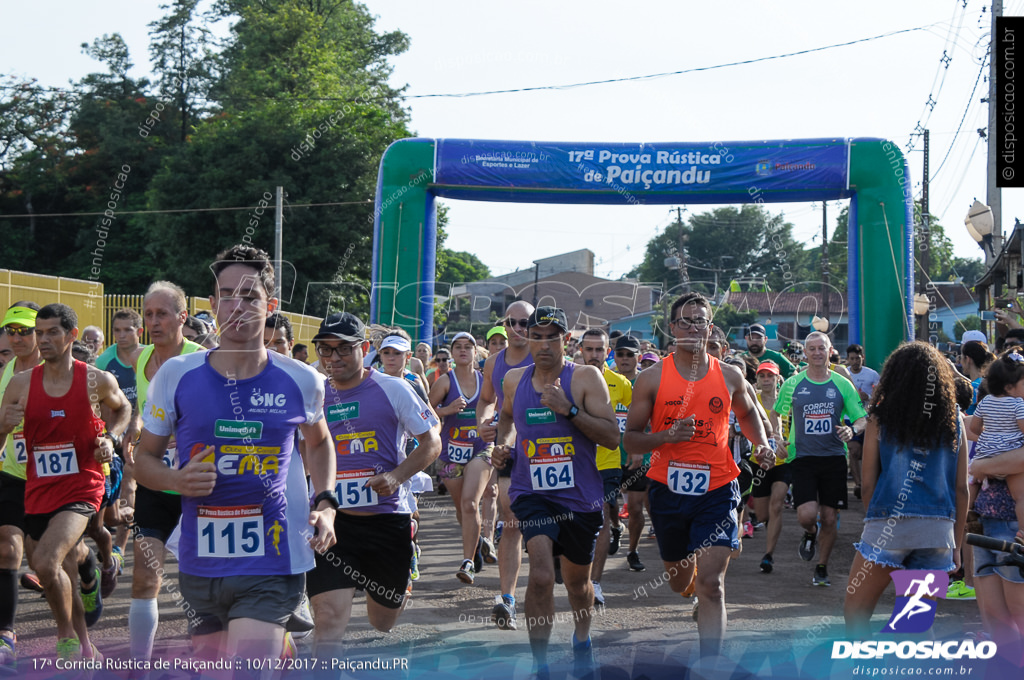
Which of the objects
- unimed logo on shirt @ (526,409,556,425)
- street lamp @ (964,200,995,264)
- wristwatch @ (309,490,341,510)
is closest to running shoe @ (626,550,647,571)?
unimed logo on shirt @ (526,409,556,425)

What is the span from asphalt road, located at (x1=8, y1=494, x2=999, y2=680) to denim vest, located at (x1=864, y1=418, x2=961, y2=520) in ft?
2.72

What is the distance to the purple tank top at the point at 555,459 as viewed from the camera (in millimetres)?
5645

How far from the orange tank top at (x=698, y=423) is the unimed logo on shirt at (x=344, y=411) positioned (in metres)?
1.74

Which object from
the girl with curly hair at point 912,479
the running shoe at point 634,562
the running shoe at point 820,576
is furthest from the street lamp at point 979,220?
the girl with curly hair at point 912,479

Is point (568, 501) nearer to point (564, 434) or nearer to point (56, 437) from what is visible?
point (564, 434)

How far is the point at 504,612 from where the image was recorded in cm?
667

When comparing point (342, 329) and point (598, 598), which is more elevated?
point (342, 329)

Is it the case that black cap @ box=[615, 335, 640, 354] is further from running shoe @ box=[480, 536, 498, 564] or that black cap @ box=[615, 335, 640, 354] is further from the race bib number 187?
the race bib number 187

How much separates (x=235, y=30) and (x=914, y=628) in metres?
46.9

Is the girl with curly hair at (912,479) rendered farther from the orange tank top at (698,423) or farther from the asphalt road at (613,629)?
the orange tank top at (698,423)

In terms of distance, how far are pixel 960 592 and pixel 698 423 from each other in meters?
3.90

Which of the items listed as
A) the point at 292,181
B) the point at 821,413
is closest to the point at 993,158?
the point at 821,413

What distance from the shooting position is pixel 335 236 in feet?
111

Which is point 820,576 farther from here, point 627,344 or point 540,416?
point 540,416
